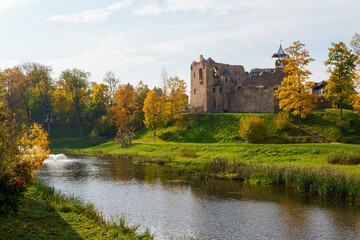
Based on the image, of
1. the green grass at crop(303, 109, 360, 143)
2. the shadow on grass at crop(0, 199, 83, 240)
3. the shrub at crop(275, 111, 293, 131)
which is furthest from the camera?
the shrub at crop(275, 111, 293, 131)

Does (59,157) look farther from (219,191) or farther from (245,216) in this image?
(245,216)

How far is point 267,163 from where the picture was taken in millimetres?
30312

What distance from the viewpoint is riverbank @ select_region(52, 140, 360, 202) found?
2187 cm

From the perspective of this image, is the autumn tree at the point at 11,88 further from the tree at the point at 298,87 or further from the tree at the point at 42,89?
the tree at the point at 298,87

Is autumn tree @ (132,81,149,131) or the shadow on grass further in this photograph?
autumn tree @ (132,81,149,131)

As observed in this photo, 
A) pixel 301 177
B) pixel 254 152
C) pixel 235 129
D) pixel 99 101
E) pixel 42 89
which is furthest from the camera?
pixel 99 101

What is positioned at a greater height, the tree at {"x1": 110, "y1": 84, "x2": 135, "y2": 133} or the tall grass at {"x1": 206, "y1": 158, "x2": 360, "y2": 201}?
the tree at {"x1": 110, "y1": 84, "x2": 135, "y2": 133}

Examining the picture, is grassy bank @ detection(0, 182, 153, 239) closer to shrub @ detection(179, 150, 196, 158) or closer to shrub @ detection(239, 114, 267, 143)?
shrub @ detection(179, 150, 196, 158)

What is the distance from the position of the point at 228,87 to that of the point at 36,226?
55851 mm

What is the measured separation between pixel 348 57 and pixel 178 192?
36635 millimetres

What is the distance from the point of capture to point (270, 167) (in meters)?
27.2

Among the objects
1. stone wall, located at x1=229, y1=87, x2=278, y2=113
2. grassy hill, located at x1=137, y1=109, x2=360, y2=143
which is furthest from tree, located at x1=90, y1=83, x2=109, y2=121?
stone wall, located at x1=229, y1=87, x2=278, y2=113

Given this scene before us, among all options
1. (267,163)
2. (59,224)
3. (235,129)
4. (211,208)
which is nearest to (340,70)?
(235,129)

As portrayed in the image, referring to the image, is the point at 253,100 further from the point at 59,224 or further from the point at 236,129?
the point at 59,224
